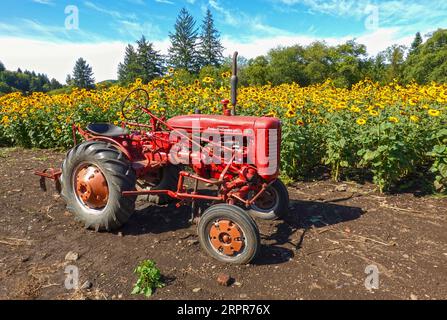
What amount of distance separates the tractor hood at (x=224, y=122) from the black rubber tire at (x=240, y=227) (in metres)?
0.86

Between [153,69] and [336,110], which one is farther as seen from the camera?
[153,69]

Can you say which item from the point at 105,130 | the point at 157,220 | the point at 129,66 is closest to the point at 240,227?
the point at 157,220

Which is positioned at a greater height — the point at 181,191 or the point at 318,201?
the point at 181,191

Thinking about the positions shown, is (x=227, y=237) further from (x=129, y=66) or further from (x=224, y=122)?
(x=129, y=66)

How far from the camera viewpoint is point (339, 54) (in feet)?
118

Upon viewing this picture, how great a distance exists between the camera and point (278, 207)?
12.8 feet

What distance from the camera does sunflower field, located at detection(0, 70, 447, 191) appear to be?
4.61 m

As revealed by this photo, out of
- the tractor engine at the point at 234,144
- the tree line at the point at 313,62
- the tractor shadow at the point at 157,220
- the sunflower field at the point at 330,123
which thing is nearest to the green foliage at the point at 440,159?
the sunflower field at the point at 330,123

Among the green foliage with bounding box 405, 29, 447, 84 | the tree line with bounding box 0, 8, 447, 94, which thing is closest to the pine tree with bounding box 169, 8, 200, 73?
the tree line with bounding box 0, 8, 447, 94

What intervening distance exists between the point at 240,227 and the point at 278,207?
1077 mm

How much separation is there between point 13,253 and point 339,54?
37.9m
